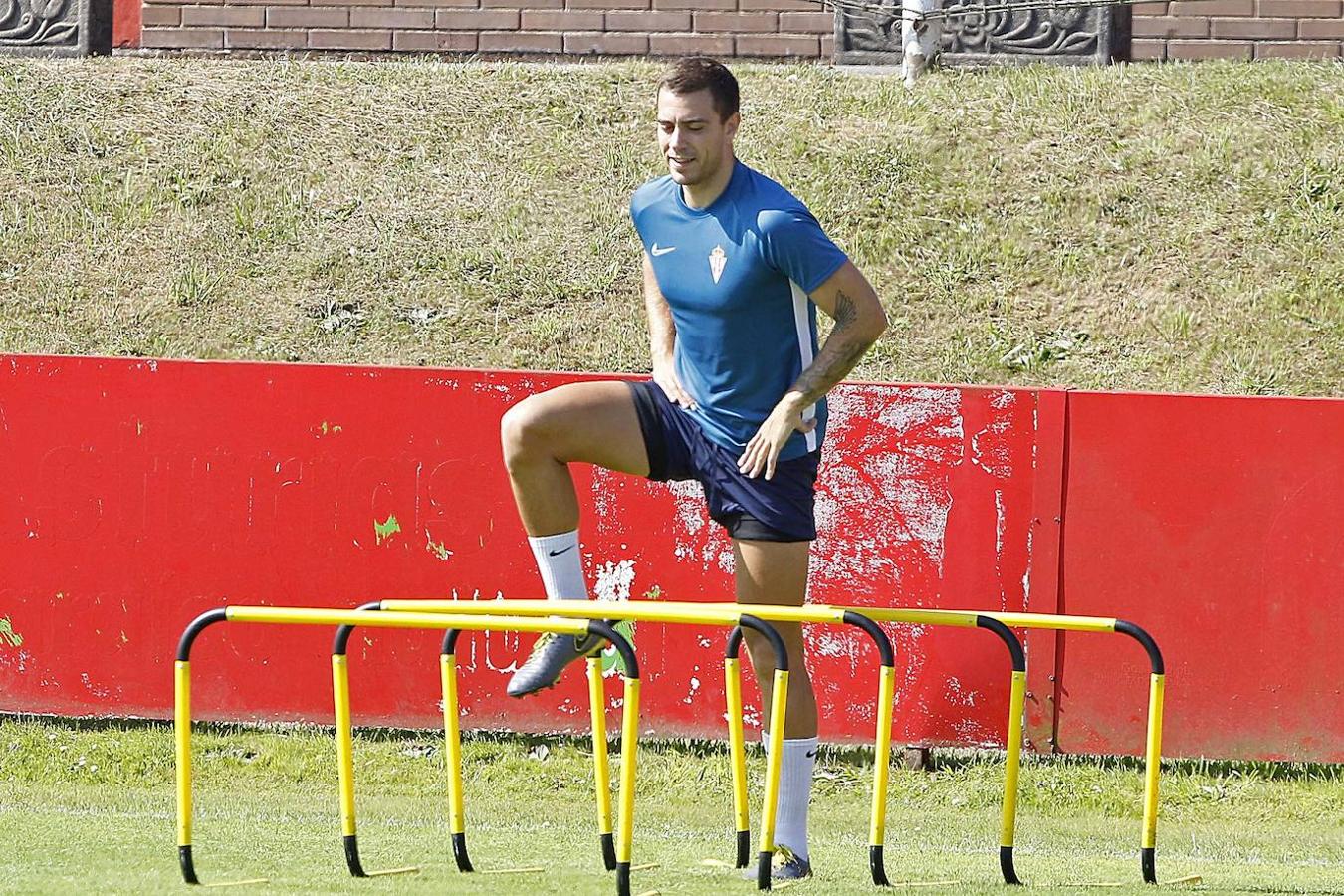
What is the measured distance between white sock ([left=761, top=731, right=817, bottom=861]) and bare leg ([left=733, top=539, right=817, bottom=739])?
0.05m

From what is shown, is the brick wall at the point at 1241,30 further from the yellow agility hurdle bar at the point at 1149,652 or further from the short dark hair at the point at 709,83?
the yellow agility hurdle bar at the point at 1149,652

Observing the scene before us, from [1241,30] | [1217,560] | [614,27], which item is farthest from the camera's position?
[614,27]

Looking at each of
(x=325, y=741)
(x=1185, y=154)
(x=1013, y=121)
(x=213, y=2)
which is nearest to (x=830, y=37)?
(x=1013, y=121)

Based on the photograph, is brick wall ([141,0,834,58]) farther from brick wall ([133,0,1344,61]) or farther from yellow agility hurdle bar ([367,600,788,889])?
yellow agility hurdle bar ([367,600,788,889])

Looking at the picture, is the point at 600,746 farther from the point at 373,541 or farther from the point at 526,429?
the point at 373,541

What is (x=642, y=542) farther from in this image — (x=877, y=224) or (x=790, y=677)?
(x=877, y=224)

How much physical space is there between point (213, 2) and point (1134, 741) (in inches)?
332

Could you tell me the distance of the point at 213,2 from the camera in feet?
41.5

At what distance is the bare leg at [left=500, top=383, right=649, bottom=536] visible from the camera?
5.05 meters

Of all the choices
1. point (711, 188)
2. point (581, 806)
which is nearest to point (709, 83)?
point (711, 188)

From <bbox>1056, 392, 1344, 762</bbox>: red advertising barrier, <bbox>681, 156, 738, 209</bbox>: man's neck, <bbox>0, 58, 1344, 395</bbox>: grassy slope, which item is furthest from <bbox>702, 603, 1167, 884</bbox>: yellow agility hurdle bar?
<bbox>0, 58, 1344, 395</bbox>: grassy slope

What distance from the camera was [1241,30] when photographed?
12000 millimetres

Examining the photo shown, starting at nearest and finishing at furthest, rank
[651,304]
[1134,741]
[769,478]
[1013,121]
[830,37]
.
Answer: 1. [769,478]
2. [651,304]
3. [1134,741]
4. [1013,121]
5. [830,37]

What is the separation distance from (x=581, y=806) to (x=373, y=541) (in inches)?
56.4
